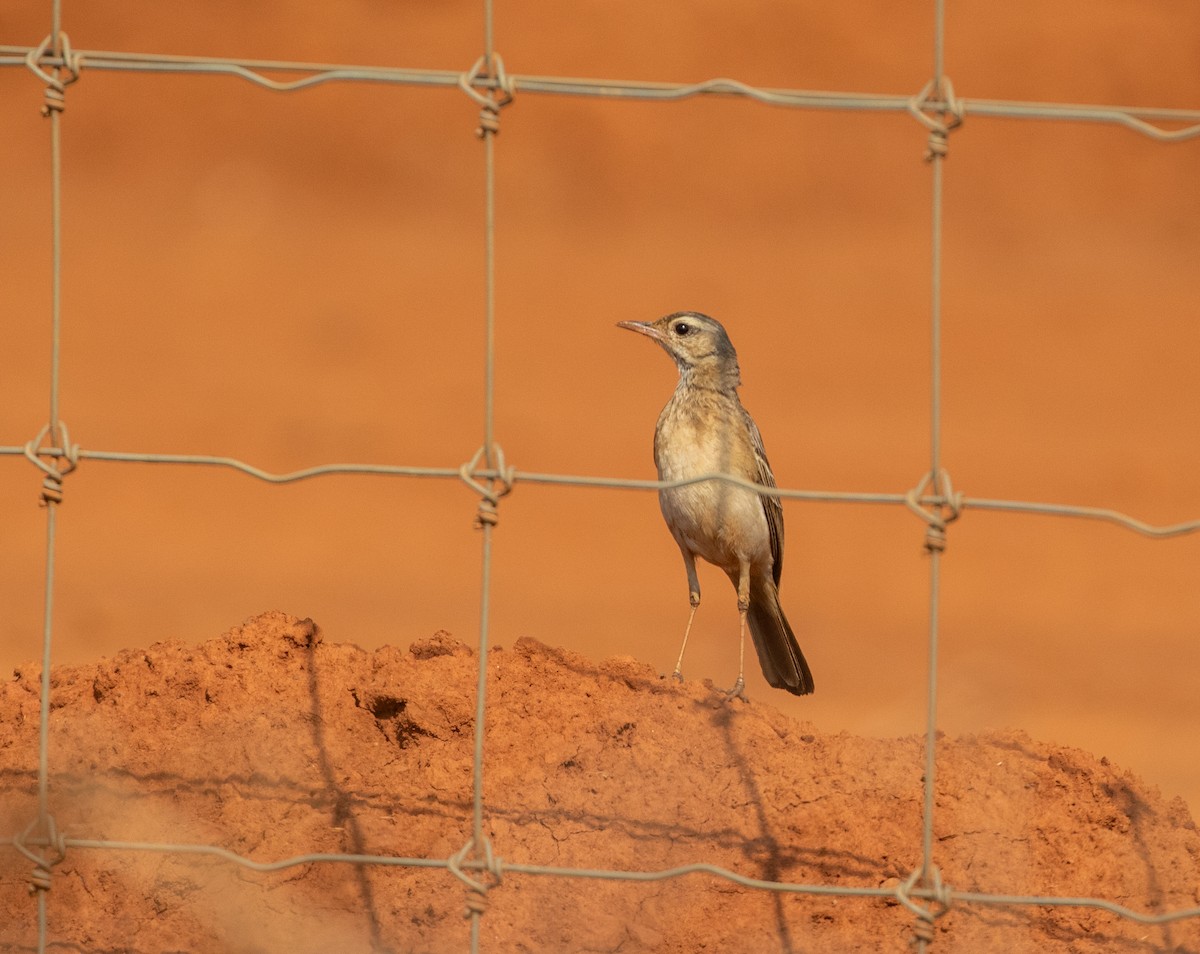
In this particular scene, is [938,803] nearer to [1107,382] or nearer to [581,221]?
[1107,382]

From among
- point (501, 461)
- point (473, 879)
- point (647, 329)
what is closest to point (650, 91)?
point (501, 461)

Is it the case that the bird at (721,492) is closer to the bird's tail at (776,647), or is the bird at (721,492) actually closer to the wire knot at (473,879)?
the bird's tail at (776,647)

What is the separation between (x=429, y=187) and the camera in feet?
71.5

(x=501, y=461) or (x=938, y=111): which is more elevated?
(x=938, y=111)

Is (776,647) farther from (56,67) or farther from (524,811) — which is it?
(56,67)

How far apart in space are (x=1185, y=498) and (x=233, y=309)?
10.1 metres

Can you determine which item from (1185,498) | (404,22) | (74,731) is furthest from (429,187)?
(74,731)

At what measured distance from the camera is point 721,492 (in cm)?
671

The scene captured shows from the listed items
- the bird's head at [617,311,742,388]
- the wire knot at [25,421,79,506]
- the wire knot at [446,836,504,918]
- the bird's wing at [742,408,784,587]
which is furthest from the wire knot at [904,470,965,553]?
the bird's head at [617,311,742,388]

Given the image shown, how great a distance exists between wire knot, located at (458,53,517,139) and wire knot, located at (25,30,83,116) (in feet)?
2.96

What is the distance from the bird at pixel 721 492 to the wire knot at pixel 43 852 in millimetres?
3162

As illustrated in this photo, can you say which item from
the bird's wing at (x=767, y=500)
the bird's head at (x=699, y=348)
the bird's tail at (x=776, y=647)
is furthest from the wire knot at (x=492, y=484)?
the bird's tail at (x=776, y=647)

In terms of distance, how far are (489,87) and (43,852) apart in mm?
2008

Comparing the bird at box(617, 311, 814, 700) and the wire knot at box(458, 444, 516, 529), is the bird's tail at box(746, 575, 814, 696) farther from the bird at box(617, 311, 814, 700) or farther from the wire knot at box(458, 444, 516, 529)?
the wire knot at box(458, 444, 516, 529)
